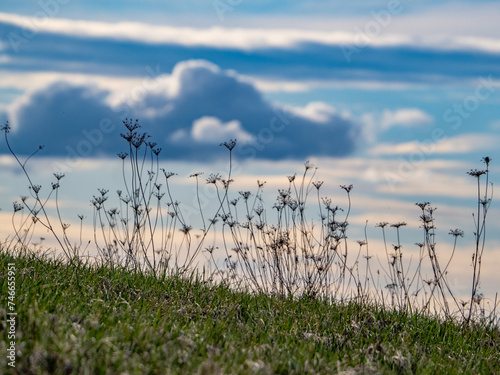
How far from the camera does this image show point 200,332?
4.69 meters

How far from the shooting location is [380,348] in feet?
16.7

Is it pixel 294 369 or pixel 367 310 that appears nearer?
pixel 294 369

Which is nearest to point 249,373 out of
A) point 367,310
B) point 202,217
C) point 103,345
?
point 103,345

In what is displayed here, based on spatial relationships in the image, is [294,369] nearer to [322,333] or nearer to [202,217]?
[322,333]

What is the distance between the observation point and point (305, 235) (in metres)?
7.35

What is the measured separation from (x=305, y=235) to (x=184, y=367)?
3.87 m

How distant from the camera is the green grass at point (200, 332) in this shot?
365 cm

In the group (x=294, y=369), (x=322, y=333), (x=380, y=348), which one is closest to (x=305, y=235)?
(x=322, y=333)

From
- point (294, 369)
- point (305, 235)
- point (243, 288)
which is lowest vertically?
point (294, 369)

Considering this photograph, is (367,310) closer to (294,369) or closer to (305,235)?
(305,235)

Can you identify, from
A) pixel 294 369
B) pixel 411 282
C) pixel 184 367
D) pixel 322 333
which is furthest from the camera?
pixel 411 282

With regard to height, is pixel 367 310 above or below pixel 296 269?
below

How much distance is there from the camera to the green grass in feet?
12.0

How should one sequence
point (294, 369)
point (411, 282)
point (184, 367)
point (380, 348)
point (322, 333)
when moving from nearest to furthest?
point (184, 367)
point (294, 369)
point (380, 348)
point (322, 333)
point (411, 282)
